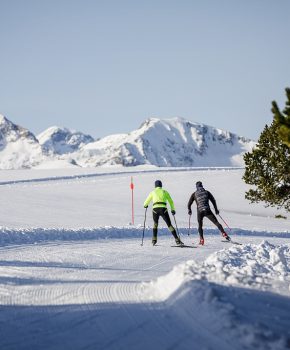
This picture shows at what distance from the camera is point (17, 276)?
32.5ft

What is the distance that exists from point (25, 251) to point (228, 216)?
22487 millimetres

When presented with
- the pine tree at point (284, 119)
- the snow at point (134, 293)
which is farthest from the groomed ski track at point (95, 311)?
the pine tree at point (284, 119)

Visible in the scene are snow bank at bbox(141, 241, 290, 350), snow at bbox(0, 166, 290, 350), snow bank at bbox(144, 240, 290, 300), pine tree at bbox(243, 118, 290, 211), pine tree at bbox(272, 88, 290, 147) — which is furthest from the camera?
pine tree at bbox(243, 118, 290, 211)

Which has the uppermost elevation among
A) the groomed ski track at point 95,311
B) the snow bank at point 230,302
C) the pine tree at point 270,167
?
the pine tree at point 270,167

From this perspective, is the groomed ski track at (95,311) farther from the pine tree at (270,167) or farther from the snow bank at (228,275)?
the pine tree at (270,167)

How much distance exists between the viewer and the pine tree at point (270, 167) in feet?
91.7

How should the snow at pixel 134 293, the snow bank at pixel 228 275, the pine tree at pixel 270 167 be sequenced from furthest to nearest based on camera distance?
the pine tree at pixel 270 167, the snow bank at pixel 228 275, the snow at pixel 134 293

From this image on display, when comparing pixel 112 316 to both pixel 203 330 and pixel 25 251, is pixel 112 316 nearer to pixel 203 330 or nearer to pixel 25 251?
pixel 203 330

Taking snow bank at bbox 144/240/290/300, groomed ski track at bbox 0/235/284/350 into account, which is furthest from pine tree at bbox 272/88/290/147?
groomed ski track at bbox 0/235/284/350

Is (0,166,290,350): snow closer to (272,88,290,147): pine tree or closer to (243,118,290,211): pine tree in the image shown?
(272,88,290,147): pine tree

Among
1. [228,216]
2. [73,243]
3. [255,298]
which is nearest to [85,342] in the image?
[255,298]

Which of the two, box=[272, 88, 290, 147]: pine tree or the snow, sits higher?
box=[272, 88, 290, 147]: pine tree

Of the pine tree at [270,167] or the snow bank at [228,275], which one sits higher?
the pine tree at [270,167]

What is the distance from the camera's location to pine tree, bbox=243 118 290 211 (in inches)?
1100
